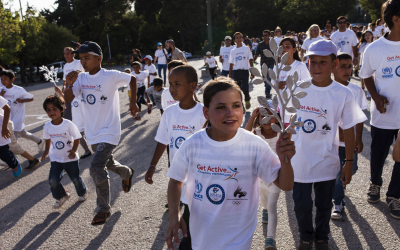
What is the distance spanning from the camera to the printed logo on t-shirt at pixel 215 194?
211 cm

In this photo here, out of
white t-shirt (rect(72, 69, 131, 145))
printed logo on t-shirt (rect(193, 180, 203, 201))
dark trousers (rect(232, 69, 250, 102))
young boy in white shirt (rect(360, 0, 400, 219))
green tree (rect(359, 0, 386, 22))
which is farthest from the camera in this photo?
green tree (rect(359, 0, 386, 22))

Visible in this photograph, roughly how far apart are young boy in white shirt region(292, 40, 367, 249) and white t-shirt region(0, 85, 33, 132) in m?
6.19

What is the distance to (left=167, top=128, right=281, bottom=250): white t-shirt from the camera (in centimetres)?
209

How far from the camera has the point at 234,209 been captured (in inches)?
82.8

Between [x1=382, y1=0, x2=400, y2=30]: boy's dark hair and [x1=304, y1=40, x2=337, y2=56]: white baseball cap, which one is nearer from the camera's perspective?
[x1=304, y1=40, x2=337, y2=56]: white baseball cap

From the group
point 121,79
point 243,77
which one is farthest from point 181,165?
point 243,77

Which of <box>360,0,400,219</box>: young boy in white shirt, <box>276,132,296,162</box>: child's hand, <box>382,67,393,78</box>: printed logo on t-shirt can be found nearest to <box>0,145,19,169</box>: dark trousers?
<box>276,132,296,162</box>: child's hand

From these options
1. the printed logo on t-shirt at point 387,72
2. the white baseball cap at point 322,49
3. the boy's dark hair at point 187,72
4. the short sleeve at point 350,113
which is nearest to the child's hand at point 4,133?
the boy's dark hair at point 187,72

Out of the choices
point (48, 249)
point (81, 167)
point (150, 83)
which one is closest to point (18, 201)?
point (81, 167)

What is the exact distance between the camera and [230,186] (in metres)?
2.09

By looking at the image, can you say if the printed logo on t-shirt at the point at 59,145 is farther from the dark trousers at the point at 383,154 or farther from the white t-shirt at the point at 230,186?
the dark trousers at the point at 383,154

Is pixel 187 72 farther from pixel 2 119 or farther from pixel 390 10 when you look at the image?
pixel 2 119

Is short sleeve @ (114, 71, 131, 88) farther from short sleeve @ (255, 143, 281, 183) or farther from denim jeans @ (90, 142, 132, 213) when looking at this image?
short sleeve @ (255, 143, 281, 183)

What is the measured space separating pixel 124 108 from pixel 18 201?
23.8 ft
